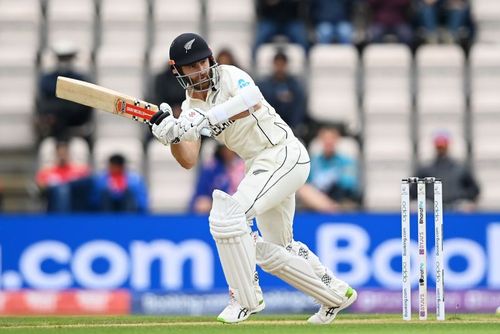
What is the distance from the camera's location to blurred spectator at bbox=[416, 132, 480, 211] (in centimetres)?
1020

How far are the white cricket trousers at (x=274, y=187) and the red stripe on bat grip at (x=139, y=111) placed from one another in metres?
0.58

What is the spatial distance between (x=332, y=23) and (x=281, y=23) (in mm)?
457

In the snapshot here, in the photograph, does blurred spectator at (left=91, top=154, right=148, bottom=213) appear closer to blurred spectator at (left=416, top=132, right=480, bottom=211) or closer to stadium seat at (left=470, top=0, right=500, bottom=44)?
blurred spectator at (left=416, top=132, right=480, bottom=211)

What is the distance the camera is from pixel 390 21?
11.7 m

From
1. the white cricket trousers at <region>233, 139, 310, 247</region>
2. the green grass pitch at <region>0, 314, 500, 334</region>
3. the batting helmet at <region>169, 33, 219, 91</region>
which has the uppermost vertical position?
the batting helmet at <region>169, 33, 219, 91</region>

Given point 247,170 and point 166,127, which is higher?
point 166,127

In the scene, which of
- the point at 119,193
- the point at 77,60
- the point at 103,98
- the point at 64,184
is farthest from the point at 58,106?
the point at 103,98

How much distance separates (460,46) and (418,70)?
1.64 ft

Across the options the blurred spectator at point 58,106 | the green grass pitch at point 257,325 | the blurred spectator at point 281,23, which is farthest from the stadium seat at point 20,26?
the green grass pitch at point 257,325

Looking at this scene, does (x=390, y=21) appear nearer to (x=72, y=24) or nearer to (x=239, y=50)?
(x=239, y=50)

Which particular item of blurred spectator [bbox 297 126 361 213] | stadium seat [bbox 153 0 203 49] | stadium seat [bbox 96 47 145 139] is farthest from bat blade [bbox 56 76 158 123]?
stadium seat [bbox 153 0 203 49]

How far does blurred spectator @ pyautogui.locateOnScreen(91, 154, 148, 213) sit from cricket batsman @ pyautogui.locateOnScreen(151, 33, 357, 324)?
3.17m

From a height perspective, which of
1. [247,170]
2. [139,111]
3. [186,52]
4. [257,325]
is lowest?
[257,325]

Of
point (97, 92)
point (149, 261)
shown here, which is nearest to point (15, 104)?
point (149, 261)
